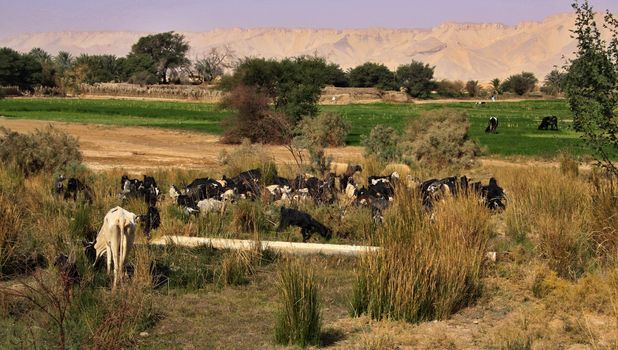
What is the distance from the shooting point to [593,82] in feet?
37.7

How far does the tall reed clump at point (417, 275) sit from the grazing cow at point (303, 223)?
94.6 inches

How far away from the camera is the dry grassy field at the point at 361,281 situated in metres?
6.97

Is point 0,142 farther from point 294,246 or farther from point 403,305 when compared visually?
point 403,305

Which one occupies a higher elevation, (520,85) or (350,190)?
(520,85)

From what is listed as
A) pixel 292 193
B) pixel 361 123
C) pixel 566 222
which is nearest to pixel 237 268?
pixel 566 222

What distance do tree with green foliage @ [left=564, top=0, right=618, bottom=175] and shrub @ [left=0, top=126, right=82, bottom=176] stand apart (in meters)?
11.7

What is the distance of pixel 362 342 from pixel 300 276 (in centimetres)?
79

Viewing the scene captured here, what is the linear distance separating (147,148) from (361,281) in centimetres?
2440

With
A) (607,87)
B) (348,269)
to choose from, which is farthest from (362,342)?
(607,87)

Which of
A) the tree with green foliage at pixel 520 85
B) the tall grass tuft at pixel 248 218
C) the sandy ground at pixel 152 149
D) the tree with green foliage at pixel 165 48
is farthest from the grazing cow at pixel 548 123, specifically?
the tree with green foliage at pixel 165 48

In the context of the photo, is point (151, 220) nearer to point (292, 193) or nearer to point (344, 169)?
point (292, 193)

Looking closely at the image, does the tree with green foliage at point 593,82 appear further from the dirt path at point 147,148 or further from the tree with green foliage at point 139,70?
the tree with green foliage at point 139,70

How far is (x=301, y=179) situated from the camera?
46.4 ft

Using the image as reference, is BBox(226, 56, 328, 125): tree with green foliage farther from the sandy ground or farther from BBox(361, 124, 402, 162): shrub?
BBox(361, 124, 402, 162): shrub
